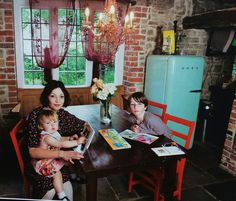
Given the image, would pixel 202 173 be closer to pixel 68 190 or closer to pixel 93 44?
pixel 68 190

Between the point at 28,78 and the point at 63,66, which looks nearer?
the point at 28,78

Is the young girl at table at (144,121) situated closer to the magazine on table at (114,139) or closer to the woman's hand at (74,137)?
the magazine on table at (114,139)

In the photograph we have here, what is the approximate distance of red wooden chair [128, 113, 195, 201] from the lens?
2170mm

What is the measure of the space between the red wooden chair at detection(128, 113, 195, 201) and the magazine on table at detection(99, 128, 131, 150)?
56 cm

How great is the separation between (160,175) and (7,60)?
247 cm

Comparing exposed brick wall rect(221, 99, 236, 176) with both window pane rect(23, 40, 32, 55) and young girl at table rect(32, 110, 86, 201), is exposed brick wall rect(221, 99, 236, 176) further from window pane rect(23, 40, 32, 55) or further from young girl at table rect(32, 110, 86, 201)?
window pane rect(23, 40, 32, 55)

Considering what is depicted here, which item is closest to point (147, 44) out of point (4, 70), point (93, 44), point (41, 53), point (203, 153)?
point (93, 44)

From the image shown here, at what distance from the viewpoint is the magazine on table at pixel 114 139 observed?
1.87 m

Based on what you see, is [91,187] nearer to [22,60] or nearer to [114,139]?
[114,139]

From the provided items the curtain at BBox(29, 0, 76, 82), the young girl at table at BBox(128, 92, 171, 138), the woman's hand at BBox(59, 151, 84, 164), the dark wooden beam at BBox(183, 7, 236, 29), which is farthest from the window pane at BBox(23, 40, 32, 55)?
the dark wooden beam at BBox(183, 7, 236, 29)

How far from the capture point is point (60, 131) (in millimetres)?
2145

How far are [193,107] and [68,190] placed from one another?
245cm

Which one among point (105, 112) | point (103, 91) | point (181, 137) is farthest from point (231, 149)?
point (103, 91)

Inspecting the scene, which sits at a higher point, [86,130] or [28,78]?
[28,78]
